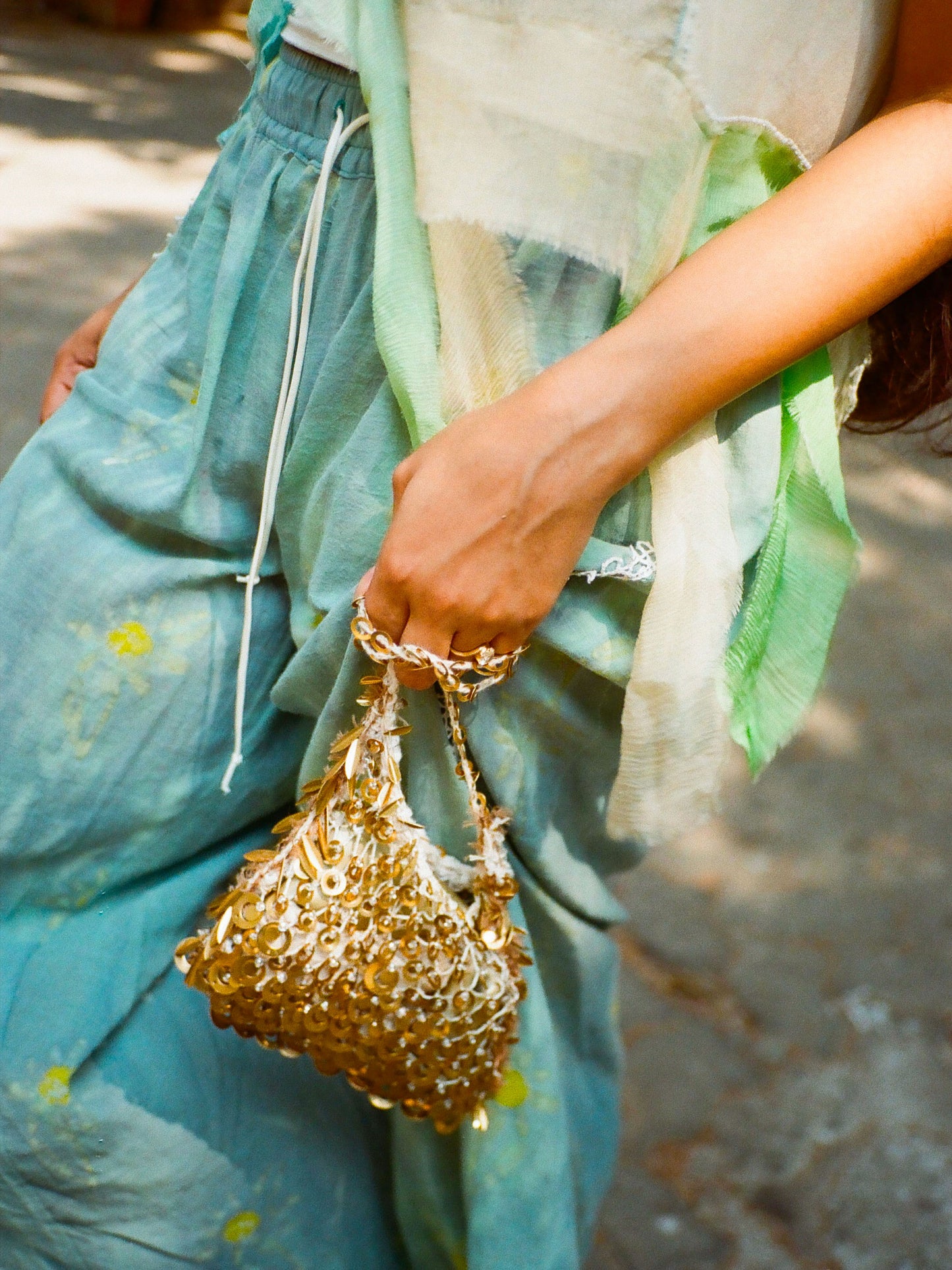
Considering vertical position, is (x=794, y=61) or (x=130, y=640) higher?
(x=794, y=61)

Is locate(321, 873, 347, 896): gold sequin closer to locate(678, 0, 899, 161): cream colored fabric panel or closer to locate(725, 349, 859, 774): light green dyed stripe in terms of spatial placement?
locate(725, 349, 859, 774): light green dyed stripe

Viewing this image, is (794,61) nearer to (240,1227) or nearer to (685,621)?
(685,621)

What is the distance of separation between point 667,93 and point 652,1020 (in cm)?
128

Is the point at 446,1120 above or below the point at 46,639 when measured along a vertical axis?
below

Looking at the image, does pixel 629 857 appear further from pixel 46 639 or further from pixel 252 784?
pixel 46 639

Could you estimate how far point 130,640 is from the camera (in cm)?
86

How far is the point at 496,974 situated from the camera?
79 cm

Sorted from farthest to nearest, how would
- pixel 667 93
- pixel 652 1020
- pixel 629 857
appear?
pixel 652 1020 → pixel 629 857 → pixel 667 93

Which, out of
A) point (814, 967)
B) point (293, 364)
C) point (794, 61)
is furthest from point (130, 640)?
point (814, 967)

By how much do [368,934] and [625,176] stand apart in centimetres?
46

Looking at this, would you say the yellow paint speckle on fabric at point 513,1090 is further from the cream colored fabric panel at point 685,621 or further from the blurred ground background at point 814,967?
the blurred ground background at point 814,967

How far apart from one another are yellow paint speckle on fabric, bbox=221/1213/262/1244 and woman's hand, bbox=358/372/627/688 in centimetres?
50

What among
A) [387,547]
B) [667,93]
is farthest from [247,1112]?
[667,93]

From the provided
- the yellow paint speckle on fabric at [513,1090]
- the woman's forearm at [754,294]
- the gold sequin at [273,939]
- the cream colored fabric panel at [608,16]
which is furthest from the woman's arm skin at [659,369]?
the yellow paint speckle on fabric at [513,1090]
